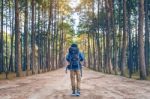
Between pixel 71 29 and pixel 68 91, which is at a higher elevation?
pixel 71 29

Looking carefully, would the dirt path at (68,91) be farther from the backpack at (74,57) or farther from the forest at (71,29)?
the forest at (71,29)

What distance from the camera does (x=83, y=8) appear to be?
65.4 m

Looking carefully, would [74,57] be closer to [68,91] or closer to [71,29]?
[68,91]

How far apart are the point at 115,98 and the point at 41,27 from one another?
41.2 meters

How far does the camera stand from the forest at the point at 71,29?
37969 millimetres

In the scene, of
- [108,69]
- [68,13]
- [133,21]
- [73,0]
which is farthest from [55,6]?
[108,69]

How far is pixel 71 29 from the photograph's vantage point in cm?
7256

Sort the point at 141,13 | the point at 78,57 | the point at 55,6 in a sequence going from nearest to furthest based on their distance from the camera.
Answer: the point at 78,57 < the point at 141,13 < the point at 55,6

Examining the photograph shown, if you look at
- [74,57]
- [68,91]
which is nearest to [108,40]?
[68,91]

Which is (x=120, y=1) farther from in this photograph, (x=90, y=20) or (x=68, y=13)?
(x=68, y=13)

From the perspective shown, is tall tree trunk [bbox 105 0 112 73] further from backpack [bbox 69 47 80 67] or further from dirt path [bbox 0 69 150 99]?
backpack [bbox 69 47 80 67]

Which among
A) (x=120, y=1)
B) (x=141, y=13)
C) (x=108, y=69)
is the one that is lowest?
(x=108, y=69)

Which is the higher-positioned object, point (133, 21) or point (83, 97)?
point (133, 21)

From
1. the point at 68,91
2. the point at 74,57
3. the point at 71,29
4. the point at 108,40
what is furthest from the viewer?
the point at 71,29
